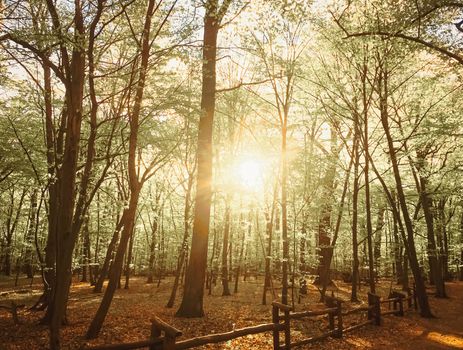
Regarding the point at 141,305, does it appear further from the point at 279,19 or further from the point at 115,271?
the point at 279,19

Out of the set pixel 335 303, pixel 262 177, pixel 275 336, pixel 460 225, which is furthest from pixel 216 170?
pixel 460 225

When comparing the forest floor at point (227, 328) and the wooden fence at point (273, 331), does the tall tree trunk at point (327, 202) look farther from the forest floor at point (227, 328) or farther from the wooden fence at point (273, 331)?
the wooden fence at point (273, 331)

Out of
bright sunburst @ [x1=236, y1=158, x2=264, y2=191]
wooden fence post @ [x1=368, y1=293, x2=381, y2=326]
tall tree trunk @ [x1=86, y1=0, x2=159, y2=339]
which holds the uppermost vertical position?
bright sunburst @ [x1=236, y1=158, x2=264, y2=191]

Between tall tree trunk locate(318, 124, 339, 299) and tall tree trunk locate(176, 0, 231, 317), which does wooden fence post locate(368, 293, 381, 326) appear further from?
tall tree trunk locate(318, 124, 339, 299)

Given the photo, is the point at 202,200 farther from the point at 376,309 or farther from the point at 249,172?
the point at 249,172

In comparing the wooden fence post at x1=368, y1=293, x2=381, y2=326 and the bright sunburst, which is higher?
the bright sunburst

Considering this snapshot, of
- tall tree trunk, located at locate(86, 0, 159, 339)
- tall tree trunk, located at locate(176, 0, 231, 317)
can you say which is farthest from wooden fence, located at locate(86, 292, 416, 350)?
tall tree trunk, located at locate(176, 0, 231, 317)

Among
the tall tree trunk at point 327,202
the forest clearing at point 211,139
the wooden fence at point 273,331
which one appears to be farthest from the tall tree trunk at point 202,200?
the tall tree trunk at point 327,202

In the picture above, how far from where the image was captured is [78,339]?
932 centimetres

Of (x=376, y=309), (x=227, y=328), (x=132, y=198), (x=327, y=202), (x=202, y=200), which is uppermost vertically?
(x=327, y=202)

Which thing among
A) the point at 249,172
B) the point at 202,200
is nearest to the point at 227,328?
the point at 202,200

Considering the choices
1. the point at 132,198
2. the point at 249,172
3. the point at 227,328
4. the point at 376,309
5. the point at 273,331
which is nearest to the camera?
the point at 273,331

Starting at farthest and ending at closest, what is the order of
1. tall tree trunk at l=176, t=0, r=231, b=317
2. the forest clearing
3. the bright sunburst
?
the bright sunburst, tall tree trunk at l=176, t=0, r=231, b=317, the forest clearing

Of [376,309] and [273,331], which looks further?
[376,309]
